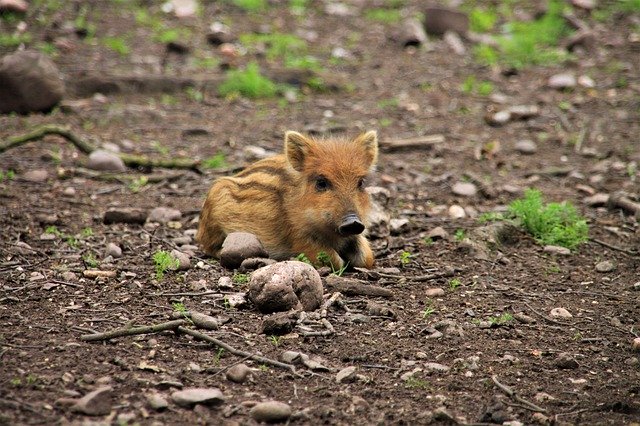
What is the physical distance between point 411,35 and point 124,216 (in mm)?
7264

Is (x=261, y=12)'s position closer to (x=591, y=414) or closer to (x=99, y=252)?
(x=99, y=252)

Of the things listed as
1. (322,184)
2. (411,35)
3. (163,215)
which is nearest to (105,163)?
(163,215)

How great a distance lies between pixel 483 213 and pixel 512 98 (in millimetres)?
4113

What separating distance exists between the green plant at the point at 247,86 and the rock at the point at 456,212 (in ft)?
13.5

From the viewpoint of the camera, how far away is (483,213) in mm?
7441

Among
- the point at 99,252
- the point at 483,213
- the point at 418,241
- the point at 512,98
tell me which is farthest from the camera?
the point at 512,98

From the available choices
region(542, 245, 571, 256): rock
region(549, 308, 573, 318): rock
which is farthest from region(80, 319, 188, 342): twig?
region(542, 245, 571, 256): rock

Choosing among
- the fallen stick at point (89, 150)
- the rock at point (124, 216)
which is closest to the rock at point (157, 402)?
the rock at point (124, 216)

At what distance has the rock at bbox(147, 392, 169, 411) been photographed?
156 inches

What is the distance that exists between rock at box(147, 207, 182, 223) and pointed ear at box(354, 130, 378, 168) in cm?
171

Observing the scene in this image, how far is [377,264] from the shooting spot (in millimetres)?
6336

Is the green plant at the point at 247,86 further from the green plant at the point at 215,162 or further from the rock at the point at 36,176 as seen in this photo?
the rock at the point at 36,176

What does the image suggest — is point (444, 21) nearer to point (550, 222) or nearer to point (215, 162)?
point (215, 162)

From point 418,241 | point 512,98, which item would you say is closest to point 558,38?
point 512,98
